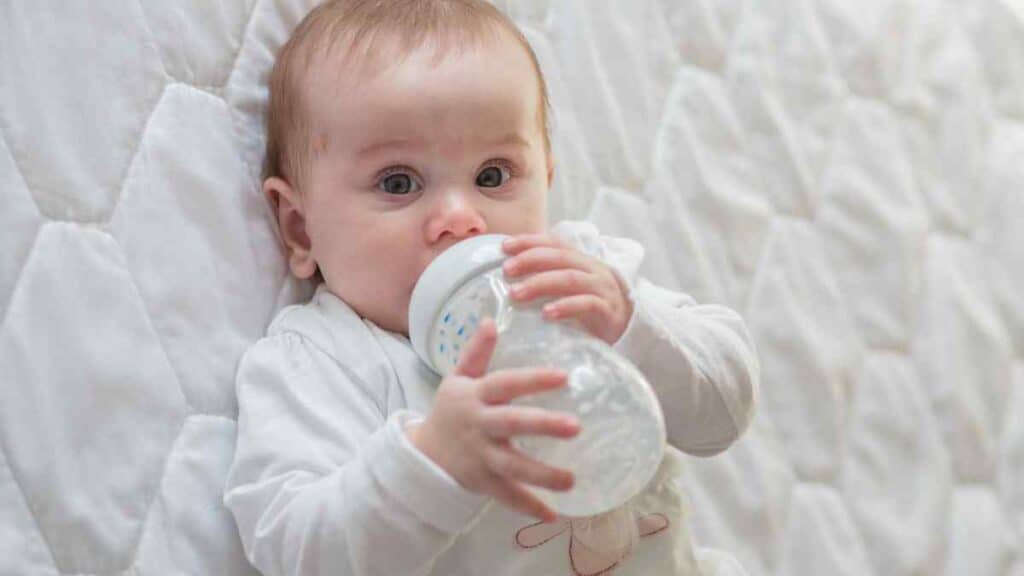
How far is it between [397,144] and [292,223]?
119 millimetres

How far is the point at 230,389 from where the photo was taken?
0.86m

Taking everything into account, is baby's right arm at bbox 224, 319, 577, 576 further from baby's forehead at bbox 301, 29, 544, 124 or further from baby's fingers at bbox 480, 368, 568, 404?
baby's forehead at bbox 301, 29, 544, 124

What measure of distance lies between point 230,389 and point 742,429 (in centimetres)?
35

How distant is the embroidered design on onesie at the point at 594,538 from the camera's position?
83 cm

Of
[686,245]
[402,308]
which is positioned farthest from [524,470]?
[686,245]

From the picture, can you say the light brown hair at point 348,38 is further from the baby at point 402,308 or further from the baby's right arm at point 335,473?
the baby's right arm at point 335,473

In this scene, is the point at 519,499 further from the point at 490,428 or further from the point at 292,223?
the point at 292,223

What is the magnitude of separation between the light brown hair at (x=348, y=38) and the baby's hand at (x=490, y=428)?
28cm

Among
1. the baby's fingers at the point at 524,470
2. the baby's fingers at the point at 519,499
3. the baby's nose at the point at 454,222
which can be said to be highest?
the baby's fingers at the point at 524,470

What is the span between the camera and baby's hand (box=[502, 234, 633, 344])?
740 mm

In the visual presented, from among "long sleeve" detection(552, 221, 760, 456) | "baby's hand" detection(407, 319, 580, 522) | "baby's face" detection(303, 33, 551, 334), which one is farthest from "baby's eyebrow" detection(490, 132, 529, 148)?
"baby's hand" detection(407, 319, 580, 522)

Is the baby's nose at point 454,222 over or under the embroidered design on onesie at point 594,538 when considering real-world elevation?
over

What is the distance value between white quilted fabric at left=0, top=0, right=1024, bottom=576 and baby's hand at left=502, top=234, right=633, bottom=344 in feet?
0.75

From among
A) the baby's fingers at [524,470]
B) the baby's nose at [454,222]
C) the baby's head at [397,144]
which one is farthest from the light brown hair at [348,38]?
the baby's fingers at [524,470]
